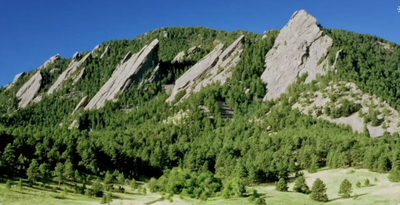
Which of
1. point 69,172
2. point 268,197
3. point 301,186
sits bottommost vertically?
point 268,197

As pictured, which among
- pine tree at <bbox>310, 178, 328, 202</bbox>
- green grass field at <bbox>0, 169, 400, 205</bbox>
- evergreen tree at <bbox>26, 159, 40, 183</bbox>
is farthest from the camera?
evergreen tree at <bbox>26, 159, 40, 183</bbox>

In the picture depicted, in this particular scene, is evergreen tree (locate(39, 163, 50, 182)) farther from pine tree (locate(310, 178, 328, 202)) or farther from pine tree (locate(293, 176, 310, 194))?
pine tree (locate(310, 178, 328, 202))

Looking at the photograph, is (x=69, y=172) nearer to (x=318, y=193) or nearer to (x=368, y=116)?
(x=318, y=193)

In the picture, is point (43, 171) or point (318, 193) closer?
point (318, 193)

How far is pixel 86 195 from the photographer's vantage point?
320ft

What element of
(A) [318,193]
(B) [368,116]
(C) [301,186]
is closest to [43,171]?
(C) [301,186]

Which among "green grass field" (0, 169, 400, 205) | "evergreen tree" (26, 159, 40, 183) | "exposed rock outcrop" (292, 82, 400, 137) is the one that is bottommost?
"green grass field" (0, 169, 400, 205)

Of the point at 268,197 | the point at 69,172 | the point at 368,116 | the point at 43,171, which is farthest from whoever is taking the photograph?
the point at 368,116

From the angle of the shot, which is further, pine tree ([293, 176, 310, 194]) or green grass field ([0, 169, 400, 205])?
pine tree ([293, 176, 310, 194])

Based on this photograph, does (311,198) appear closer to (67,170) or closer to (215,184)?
(215,184)

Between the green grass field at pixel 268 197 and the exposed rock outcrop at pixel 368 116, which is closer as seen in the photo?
the green grass field at pixel 268 197

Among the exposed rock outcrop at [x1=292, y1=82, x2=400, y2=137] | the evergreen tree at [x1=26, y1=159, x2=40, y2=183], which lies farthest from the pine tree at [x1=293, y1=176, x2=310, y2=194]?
the exposed rock outcrop at [x1=292, y1=82, x2=400, y2=137]

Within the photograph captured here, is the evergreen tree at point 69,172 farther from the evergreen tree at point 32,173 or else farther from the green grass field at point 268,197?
the green grass field at point 268,197

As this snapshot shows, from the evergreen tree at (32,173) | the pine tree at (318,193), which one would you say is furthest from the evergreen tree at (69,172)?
the pine tree at (318,193)
